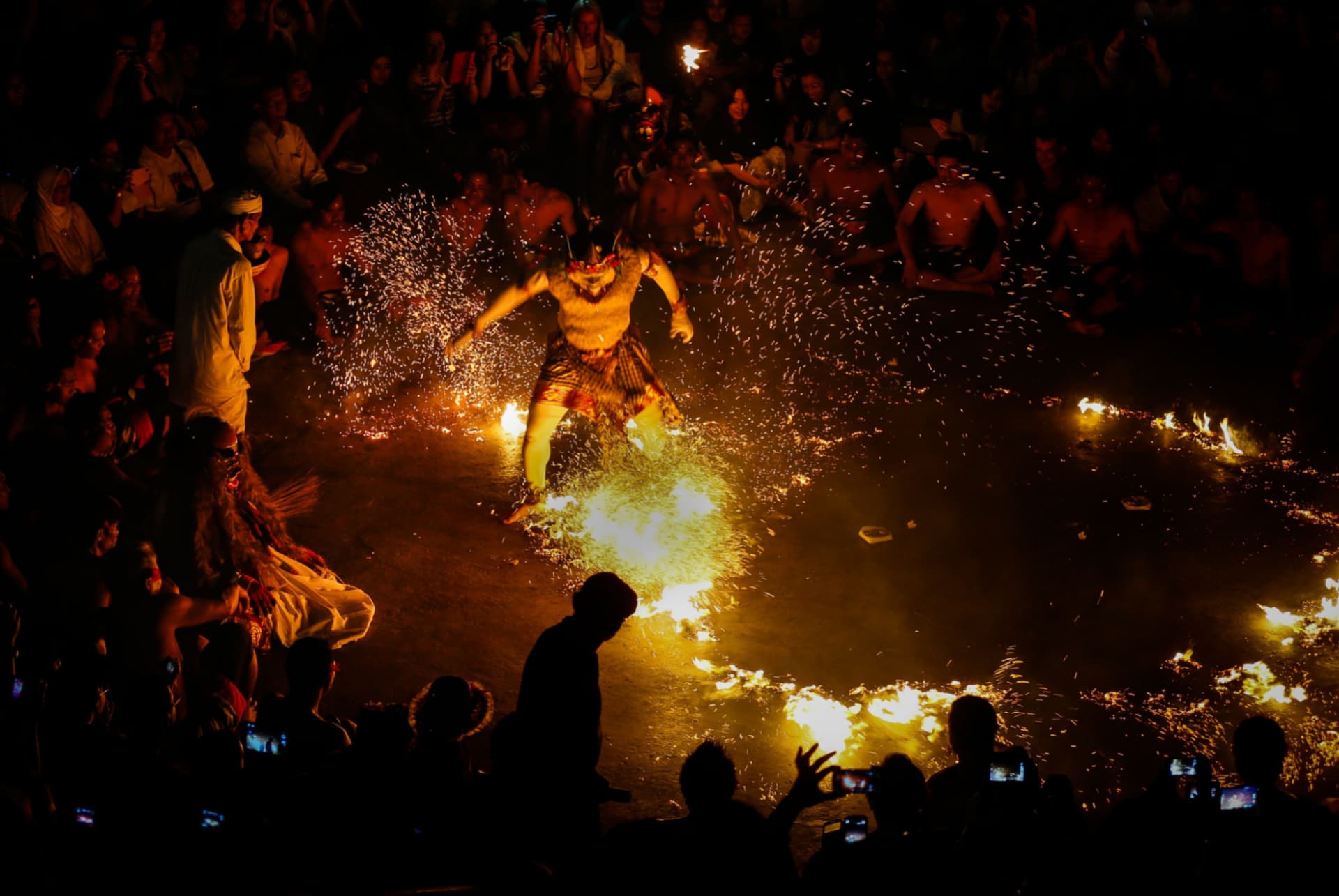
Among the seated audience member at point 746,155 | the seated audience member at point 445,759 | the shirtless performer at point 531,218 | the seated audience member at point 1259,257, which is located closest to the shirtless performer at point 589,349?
the shirtless performer at point 531,218

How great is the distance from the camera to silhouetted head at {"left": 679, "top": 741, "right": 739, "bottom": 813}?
10.4ft

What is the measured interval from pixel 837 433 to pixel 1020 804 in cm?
555

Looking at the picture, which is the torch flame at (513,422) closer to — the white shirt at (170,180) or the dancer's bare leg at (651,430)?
the dancer's bare leg at (651,430)

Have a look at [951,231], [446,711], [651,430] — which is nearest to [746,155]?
[951,231]

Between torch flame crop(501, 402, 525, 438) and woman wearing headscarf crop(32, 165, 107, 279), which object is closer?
woman wearing headscarf crop(32, 165, 107, 279)

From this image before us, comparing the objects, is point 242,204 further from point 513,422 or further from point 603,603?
point 603,603

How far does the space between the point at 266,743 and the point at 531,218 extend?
7.76 metres

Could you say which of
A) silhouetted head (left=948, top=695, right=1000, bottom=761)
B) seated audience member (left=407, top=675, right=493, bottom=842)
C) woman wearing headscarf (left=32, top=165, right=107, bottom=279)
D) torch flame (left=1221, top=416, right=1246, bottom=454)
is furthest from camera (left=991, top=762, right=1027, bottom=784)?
woman wearing headscarf (left=32, top=165, right=107, bottom=279)

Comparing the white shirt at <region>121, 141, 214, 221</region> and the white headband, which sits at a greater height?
the white shirt at <region>121, 141, 214, 221</region>

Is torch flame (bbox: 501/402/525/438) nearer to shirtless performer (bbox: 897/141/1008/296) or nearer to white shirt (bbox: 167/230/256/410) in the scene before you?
white shirt (bbox: 167/230/256/410)

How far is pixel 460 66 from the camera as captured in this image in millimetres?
11445

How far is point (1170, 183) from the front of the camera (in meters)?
10.8

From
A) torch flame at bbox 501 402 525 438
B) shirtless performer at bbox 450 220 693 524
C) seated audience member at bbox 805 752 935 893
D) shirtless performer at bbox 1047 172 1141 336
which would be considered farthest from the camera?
shirtless performer at bbox 1047 172 1141 336

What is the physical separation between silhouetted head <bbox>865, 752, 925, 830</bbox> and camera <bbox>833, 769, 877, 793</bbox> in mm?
73
